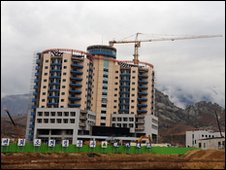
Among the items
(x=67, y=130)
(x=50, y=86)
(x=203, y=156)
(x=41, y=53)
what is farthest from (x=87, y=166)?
(x=41, y=53)

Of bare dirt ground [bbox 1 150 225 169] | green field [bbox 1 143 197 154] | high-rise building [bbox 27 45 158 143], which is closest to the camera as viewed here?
bare dirt ground [bbox 1 150 225 169]

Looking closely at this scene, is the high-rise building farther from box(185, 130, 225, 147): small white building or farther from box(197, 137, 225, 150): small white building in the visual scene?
box(197, 137, 225, 150): small white building

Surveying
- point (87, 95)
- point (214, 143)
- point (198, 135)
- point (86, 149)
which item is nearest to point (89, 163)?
point (86, 149)

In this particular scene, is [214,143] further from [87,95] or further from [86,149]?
[86,149]

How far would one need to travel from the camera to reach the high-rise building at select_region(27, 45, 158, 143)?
139250mm

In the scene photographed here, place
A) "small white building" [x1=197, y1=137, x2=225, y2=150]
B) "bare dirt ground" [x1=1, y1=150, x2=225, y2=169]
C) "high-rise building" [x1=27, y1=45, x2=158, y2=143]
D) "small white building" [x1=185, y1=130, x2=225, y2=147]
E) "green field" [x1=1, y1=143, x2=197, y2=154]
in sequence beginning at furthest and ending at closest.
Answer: "small white building" [x1=185, y1=130, x2=225, y2=147]
"high-rise building" [x1=27, y1=45, x2=158, y2=143]
"small white building" [x1=197, y1=137, x2=225, y2=150]
"green field" [x1=1, y1=143, x2=197, y2=154]
"bare dirt ground" [x1=1, y1=150, x2=225, y2=169]

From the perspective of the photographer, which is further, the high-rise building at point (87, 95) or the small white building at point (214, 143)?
the high-rise building at point (87, 95)

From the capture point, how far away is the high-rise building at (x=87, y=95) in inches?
5482

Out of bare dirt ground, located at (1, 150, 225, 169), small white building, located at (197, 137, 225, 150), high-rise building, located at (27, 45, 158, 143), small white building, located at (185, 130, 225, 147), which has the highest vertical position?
high-rise building, located at (27, 45, 158, 143)

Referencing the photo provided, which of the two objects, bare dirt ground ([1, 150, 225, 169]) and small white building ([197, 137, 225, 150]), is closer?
bare dirt ground ([1, 150, 225, 169])

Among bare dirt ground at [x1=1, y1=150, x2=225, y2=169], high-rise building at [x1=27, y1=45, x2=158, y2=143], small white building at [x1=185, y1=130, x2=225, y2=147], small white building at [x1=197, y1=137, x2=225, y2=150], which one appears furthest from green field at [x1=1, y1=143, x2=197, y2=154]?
small white building at [x1=185, y1=130, x2=225, y2=147]

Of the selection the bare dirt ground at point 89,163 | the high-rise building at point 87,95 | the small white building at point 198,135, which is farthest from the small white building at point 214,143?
the bare dirt ground at point 89,163

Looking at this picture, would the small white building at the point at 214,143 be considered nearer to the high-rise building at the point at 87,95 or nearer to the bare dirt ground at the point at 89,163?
the high-rise building at the point at 87,95

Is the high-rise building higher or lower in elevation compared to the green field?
higher
